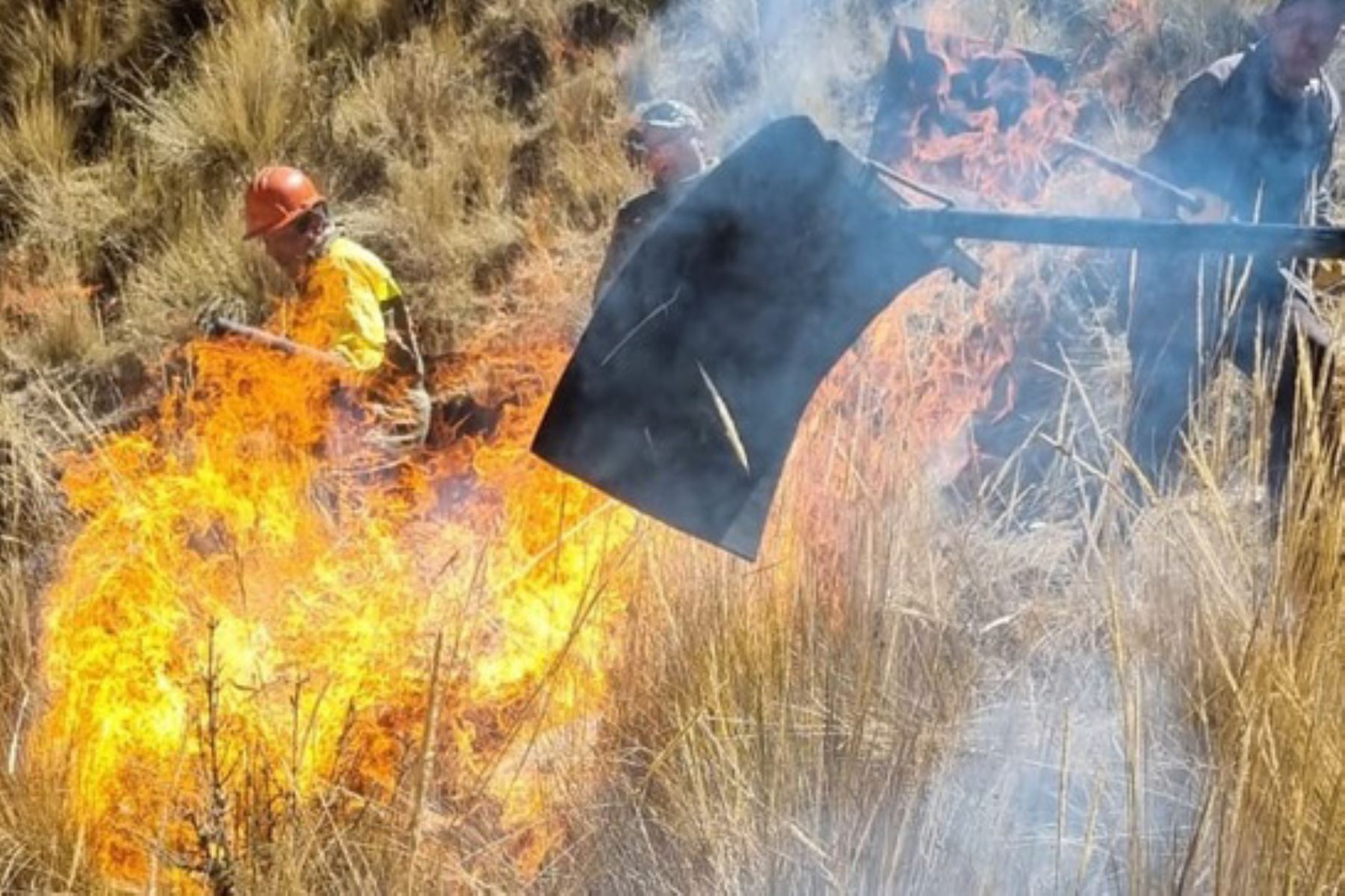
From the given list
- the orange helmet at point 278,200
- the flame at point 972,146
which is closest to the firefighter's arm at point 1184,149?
the flame at point 972,146

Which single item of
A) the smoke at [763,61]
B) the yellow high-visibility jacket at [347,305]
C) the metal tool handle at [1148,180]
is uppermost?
the smoke at [763,61]

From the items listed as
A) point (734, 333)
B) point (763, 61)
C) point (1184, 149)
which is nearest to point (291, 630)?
point (734, 333)

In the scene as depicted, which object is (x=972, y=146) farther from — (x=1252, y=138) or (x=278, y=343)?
(x=278, y=343)

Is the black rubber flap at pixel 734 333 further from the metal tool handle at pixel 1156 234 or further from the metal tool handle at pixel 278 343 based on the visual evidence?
the metal tool handle at pixel 278 343

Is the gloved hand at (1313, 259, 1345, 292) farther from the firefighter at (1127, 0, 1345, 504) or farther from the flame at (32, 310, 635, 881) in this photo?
the flame at (32, 310, 635, 881)

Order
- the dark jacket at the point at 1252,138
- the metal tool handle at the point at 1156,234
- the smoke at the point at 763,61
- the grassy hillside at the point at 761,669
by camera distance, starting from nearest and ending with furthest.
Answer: the metal tool handle at the point at 1156,234 → the grassy hillside at the point at 761,669 → the dark jacket at the point at 1252,138 → the smoke at the point at 763,61

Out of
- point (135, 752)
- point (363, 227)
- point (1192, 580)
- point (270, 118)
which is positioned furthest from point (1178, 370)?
point (270, 118)

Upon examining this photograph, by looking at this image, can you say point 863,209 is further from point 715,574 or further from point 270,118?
point 270,118

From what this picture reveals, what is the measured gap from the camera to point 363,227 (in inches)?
320

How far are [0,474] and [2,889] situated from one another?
2749mm

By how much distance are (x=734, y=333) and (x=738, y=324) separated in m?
0.01

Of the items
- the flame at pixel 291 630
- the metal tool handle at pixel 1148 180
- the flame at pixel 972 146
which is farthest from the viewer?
the flame at pixel 972 146

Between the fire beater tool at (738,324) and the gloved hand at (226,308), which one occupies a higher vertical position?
the fire beater tool at (738,324)

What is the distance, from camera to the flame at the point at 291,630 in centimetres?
277
